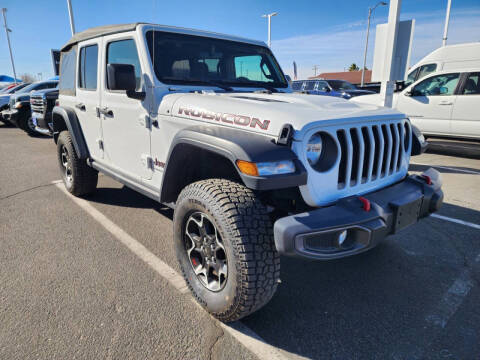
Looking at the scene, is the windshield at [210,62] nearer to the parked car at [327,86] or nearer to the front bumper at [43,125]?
the front bumper at [43,125]

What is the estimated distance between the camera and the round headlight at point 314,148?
2014 mm

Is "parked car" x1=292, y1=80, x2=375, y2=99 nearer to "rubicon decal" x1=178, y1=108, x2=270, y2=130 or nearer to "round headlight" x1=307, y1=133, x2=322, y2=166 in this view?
"rubicon decal" x1=178, y1=108, x2=270, y2=130

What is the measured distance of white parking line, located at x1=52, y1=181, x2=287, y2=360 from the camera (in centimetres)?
196

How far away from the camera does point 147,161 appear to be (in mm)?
2957

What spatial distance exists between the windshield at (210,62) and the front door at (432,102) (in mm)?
5108

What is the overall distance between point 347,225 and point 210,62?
2164 mm

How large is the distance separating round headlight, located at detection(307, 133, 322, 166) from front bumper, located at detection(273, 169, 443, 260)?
11.6 inches

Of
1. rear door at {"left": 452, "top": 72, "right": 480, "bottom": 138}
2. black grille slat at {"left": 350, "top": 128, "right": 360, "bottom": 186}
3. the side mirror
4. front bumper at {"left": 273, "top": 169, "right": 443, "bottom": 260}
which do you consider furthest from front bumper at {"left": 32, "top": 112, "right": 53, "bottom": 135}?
rear door at {"left": 452, "top": 72, "right": 480, "bottom": 138}

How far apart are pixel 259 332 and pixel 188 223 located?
85 centimetres

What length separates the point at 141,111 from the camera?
114 inches

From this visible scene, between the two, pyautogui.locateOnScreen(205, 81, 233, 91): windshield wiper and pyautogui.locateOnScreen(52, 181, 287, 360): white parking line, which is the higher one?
pyautogui.locateOnScreen(205, 81, 233, 91): windshield wiper

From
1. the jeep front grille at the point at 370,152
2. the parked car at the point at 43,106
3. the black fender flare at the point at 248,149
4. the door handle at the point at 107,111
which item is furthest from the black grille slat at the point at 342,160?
the parked car at the point at 43,106

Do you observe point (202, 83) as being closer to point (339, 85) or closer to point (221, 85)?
point (221, 85)

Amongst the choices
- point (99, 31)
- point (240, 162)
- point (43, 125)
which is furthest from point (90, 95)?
point (43, 125)
